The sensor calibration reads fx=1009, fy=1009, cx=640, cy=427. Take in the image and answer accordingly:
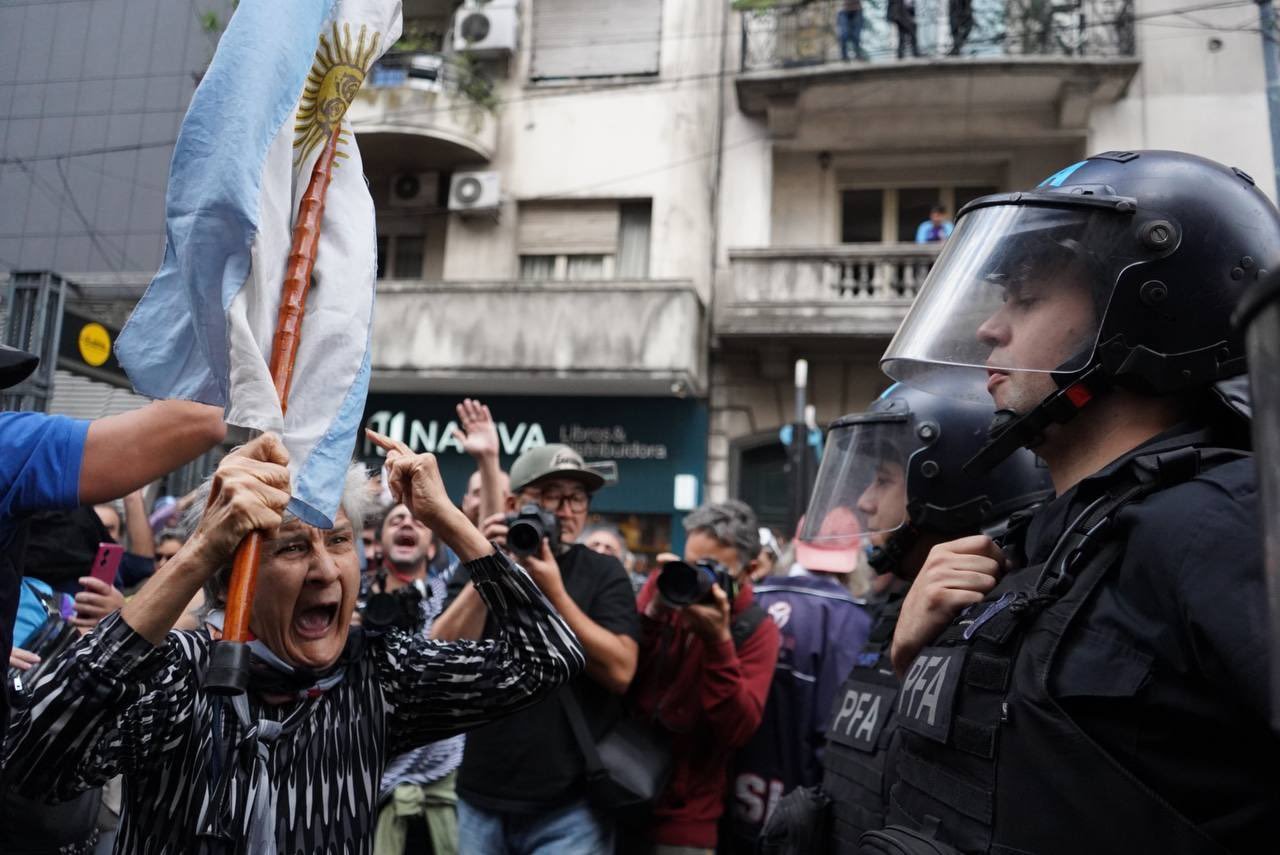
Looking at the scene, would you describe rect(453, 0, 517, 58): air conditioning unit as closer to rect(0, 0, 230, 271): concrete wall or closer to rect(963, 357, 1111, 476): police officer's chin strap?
rect(0, 0, 230, 271): concrete wall

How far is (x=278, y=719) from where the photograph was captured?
75.9 inches

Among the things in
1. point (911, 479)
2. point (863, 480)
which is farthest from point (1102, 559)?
point (863, 480)

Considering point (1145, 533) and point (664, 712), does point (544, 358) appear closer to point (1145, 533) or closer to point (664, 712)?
point (664, 712)

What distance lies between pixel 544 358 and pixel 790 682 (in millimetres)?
8646

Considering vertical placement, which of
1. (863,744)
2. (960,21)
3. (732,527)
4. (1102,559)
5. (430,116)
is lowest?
(863,744)

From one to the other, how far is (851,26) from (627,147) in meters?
3.02

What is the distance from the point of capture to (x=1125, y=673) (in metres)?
1.29

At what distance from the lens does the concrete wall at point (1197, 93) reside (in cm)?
1131

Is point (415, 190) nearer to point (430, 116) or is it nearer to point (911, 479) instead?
point (430, 116)

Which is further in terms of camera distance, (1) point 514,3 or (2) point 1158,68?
(1) point 514,3

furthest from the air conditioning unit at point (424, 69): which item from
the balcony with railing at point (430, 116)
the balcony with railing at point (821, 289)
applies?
the balcony with railing at point (821, 289)

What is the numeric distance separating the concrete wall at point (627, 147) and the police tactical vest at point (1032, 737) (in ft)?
35.5

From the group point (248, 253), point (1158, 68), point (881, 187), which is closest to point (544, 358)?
point (881, 187)

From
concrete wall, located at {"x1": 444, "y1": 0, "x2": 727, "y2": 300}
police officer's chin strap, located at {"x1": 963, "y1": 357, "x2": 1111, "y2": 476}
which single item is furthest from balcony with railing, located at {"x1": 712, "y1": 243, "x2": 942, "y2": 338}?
police officer's chin strap, located at {"x1": 963, "y1": 357, "x2": 1111, "y2": 476}
